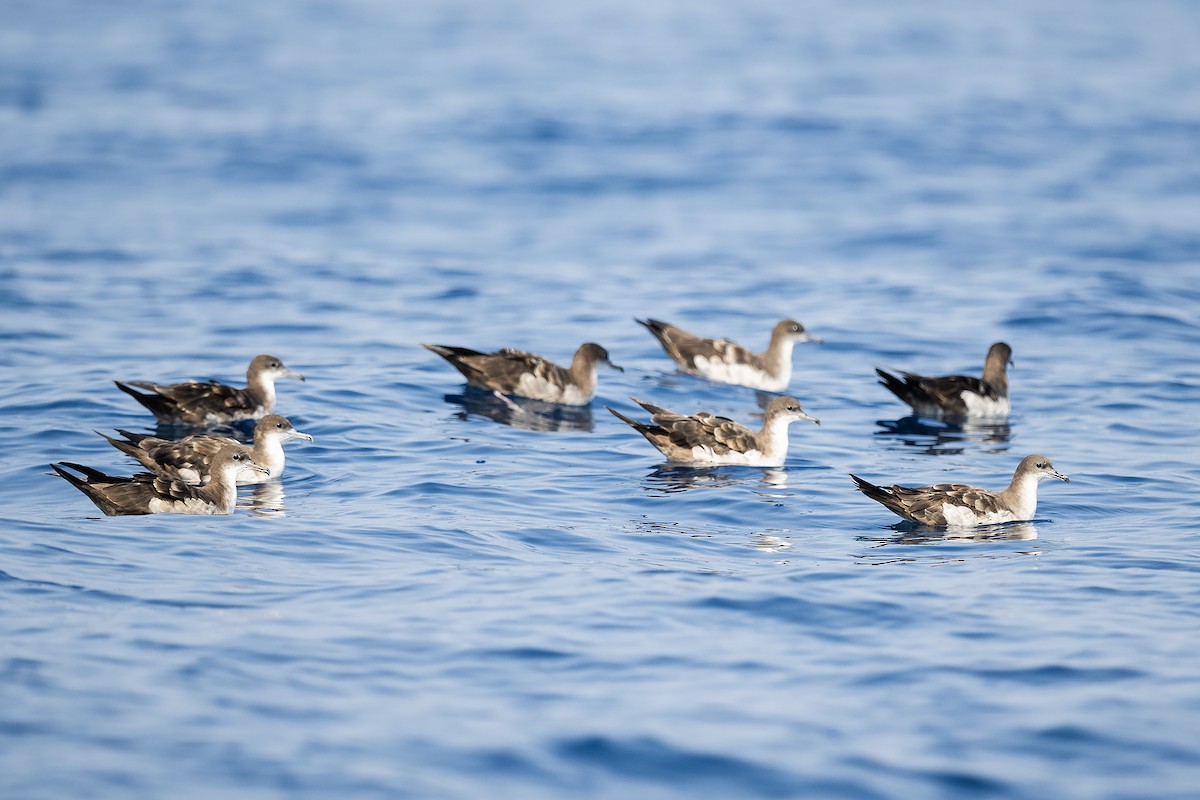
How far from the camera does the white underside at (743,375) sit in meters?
17.3

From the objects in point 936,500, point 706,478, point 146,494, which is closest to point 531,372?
point 706,478

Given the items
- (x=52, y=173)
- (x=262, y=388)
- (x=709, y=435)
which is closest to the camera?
(x=709, y=435)

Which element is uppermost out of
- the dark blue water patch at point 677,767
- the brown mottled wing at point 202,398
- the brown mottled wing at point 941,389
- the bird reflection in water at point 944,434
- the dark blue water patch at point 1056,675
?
the brown mottled wing at point 941,389

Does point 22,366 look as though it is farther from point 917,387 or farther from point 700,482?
point 917,387

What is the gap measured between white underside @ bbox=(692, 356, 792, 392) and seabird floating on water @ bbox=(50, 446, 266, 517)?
24.0 ft

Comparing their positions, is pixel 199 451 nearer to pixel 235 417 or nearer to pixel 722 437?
pixel 235 417

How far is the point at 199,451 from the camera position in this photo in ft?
41.2

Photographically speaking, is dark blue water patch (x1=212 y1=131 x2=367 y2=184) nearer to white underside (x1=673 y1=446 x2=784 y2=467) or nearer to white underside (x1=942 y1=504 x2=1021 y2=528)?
white underside (x1=673 y1=446 x2=784 y2=467)

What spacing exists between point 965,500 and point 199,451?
6535mm

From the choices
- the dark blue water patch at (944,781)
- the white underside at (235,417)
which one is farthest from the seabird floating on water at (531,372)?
the dark blue water patch at (944,781)

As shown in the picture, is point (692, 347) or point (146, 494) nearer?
point (146, 494)

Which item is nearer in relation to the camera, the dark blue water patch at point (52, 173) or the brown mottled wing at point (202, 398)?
the brown mottled wing at point (202, 398)

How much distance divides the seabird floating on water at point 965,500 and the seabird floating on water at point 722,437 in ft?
6.92

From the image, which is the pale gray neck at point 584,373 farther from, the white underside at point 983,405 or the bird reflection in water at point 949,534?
the bird reflection in water at point 949,534
